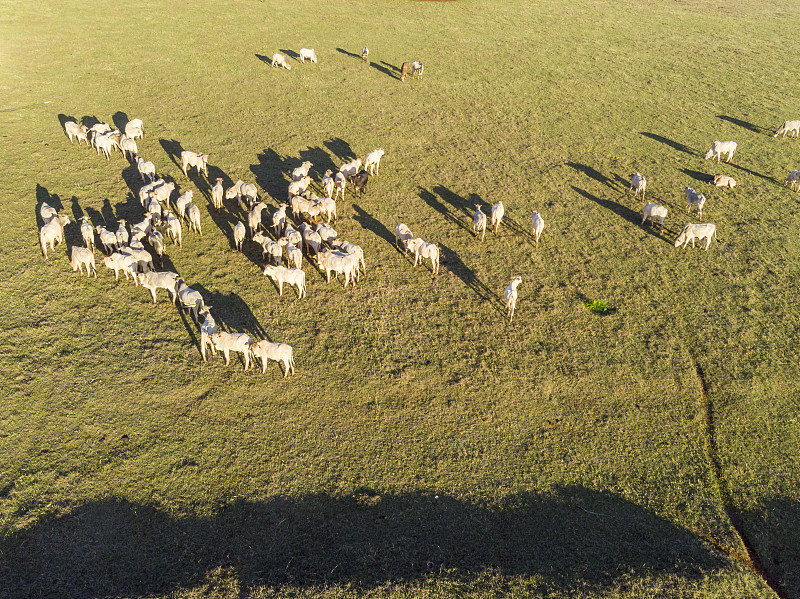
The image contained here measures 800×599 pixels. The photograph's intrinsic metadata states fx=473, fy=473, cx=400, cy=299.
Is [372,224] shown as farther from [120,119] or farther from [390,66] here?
[390,66]

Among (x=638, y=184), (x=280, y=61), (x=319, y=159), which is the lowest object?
(x=319, y=159)

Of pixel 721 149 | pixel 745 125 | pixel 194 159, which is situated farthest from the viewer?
pixel 745 125

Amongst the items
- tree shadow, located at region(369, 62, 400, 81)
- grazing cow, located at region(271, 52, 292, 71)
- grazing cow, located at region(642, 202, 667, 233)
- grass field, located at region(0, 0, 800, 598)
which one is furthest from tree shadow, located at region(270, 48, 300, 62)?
grazing cow, located at region(642, 202, 667, 233)

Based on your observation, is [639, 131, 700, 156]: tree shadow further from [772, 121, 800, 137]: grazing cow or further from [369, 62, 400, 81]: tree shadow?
[369, 62, 400, 81]: tree shadow

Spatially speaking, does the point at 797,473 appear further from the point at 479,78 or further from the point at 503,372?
the point at 479,78

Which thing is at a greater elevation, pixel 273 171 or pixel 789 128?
pixel 789 128

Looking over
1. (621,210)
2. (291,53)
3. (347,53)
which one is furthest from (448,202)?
(291,53)

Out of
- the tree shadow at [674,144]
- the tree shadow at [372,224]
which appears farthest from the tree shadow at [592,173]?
the tree shadow at [372,224]
